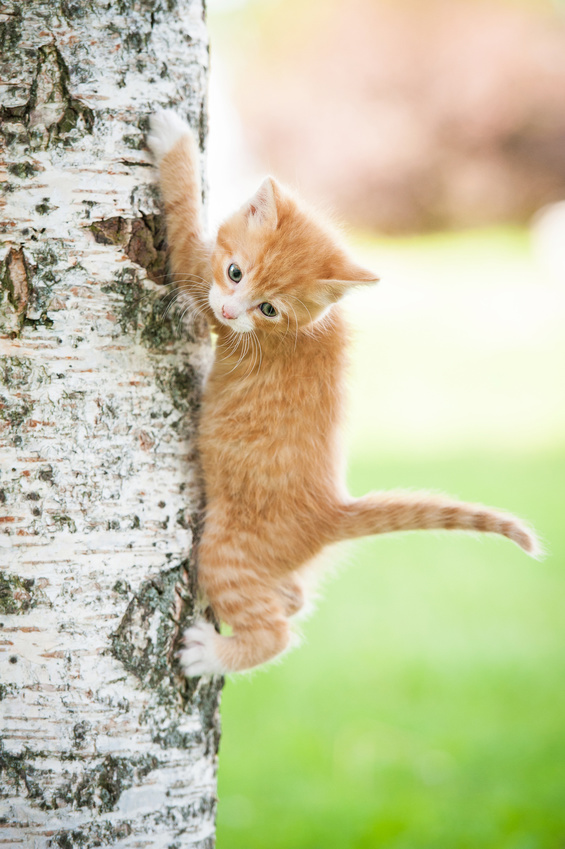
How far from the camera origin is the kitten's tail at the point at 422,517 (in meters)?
1.97

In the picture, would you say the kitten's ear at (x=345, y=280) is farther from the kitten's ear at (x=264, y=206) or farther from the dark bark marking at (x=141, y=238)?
the dark bark marking at (x=141, y=238)

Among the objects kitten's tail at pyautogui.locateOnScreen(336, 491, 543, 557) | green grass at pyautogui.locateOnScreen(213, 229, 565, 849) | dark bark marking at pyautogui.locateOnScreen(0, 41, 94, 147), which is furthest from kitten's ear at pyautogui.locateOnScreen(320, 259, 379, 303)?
dark bark marking at pyautogui.locateOnScreen(0, 41, 94, 147)

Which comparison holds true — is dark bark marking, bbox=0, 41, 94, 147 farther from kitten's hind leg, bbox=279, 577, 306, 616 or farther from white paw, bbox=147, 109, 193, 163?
kitten's hind leg, bbox=279, 577, 306, 616

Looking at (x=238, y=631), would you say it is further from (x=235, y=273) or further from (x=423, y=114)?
(x=423, y=114)

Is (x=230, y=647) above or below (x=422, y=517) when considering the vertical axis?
below

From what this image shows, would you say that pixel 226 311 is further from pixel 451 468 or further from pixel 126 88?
pixel 451 468

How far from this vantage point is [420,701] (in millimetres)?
4289

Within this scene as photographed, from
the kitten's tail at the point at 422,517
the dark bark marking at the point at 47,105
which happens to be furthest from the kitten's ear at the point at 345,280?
the dark bark marking at the point at 47,105

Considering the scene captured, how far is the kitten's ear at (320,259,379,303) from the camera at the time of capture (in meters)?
1.97

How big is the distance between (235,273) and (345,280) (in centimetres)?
29

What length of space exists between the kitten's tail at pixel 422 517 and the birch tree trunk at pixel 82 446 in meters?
0.58

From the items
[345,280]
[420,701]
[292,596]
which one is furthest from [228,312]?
[420,701]

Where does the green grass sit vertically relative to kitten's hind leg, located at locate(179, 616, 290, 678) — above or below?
below

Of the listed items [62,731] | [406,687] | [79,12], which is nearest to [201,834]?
[62,731]
